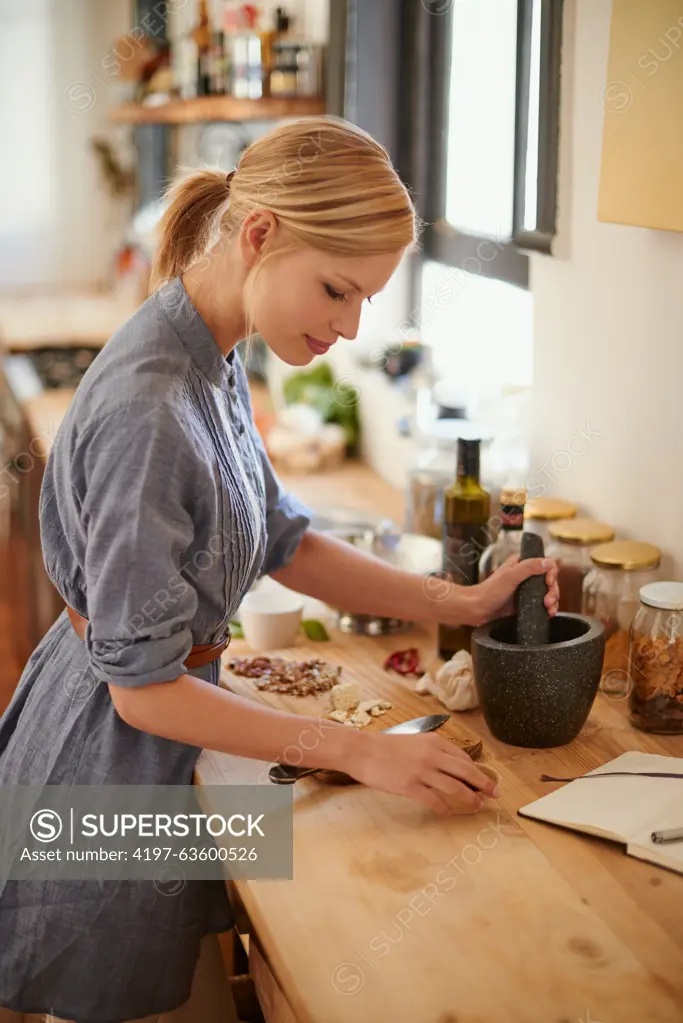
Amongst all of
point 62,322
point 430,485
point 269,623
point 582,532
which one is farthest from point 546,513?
point 62,322

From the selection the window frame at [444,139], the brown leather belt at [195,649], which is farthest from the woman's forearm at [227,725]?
the window frame at [444,139]

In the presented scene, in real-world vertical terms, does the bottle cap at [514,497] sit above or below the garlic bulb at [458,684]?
above

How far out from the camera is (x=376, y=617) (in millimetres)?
1624

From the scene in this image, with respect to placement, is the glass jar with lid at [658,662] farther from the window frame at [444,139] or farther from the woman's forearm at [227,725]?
the window frame at [444,139]

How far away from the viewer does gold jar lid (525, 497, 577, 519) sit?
161 centimetres

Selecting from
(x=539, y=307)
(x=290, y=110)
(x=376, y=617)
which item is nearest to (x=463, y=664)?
(x=376, y=617)

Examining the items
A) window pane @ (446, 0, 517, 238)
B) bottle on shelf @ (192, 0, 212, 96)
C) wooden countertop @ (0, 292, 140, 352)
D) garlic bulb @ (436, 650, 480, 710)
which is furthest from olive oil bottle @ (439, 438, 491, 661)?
wooden countertop @ (0, 292, 140, 352)

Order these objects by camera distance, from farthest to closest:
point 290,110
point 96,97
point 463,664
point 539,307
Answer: point 96,97
point 290,110
point 539,307
point 463,664

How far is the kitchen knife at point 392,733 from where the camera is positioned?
45.9 inches

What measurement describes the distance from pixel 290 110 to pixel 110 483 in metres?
1.95

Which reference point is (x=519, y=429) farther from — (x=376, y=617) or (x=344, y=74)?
(x=344, y=74)

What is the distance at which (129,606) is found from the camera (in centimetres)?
100

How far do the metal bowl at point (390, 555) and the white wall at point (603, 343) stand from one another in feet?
0.76

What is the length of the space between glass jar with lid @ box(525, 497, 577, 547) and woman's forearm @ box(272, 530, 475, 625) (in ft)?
0.74
